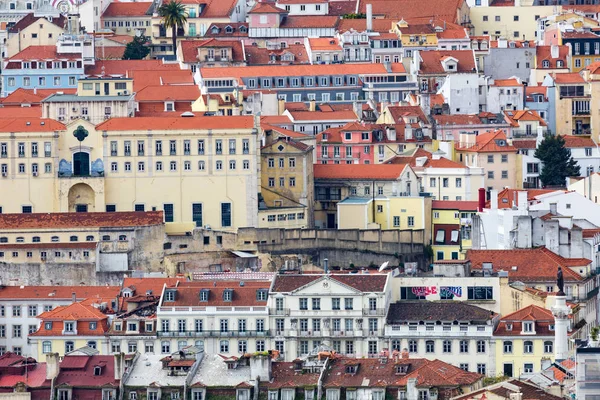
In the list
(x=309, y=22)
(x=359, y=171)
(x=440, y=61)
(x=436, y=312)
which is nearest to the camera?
(x=436, y=312)

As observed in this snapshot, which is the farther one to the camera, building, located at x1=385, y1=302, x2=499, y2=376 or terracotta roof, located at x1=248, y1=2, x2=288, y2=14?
terracotta roof, located at x1=248, y1=2, x2=288, y2=14

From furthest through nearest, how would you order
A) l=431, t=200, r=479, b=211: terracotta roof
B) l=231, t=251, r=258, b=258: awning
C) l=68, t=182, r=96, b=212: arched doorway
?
l=431, t=200, r=479, b=211: terracotta roof, l=68, t=182, r=96, b=212: arched doorway, l=231, t=251, r=258, b=258: awning

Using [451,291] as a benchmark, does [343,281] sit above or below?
above

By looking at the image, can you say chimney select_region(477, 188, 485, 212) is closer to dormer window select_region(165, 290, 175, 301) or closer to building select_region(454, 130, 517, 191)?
building select_region(454, 130, 517, 191)

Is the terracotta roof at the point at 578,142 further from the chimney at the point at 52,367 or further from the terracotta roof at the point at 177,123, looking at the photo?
the chimney at the point at 52,367

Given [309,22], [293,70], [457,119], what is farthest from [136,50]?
[457,119]

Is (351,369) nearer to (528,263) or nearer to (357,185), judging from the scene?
(528,263)

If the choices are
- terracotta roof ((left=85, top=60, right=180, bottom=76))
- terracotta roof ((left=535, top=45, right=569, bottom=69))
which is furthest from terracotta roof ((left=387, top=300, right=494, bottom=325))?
terracotta roof ((left=535, top=45, right=569, bottom=69))
